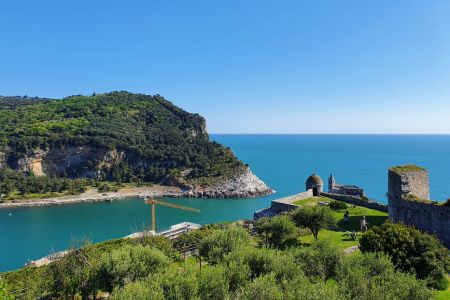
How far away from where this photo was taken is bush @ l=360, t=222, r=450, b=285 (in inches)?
720

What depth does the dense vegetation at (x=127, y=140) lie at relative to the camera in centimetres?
10706

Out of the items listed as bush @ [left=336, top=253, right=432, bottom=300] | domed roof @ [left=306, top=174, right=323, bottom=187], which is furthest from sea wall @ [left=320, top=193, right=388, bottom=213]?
bush @ [left=336, top=253, right=432, bottom=300]

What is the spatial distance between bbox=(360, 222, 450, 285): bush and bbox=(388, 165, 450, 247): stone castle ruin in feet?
20.0

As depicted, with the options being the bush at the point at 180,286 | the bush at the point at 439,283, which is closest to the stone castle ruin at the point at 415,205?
the bush at the point at 439,283

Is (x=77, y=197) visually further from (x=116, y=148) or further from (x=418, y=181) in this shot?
(x=418, y=181)

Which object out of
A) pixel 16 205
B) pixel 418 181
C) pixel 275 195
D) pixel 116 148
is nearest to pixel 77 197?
pixel 16 205

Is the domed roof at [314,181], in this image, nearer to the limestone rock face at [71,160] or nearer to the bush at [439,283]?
the bush at [439,283]

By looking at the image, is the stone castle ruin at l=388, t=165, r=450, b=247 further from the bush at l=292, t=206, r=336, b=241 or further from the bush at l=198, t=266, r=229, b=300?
the bush at l=198, t=266, r=229, b=300

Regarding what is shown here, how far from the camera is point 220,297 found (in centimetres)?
1392

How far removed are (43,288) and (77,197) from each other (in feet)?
267

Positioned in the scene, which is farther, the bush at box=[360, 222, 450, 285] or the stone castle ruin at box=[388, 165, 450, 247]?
the stone castle ruin at box=[388, 165, 450, 247]

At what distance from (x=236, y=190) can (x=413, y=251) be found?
77627mm

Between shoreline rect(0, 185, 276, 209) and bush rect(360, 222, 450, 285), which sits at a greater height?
bush rect(360, 222, 450, 285)

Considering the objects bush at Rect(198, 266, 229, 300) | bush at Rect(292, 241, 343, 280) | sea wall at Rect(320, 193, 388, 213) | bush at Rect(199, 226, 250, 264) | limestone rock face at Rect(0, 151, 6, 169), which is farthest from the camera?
limestone rock face at Rect(0, 151, 6, 169)
